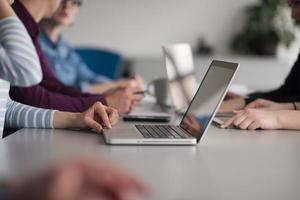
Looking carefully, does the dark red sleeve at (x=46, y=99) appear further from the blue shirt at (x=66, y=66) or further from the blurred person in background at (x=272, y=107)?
the blue shirt at (x=66, y=66)

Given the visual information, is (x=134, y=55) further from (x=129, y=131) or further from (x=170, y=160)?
(x=170, y=160)

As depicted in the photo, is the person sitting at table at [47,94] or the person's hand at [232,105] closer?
the person sitting at table at [47,94]

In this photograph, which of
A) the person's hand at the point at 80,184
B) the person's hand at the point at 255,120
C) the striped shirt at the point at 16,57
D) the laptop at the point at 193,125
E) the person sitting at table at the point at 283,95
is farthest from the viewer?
the person sitting at table at the point at 283,95

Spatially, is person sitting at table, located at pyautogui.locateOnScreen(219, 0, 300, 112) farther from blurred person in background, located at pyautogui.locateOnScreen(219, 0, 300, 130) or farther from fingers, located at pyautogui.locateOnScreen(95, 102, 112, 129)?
fingers, located at pyautogui.locateOnScreen(95, 102, 112, 129)

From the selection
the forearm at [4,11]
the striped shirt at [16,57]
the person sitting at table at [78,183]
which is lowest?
the striped shirt at [16,57]

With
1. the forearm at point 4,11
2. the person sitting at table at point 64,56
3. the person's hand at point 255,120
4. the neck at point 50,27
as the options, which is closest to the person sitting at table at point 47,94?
the person's hand at point 255,120

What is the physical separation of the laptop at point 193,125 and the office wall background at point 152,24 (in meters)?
3.48

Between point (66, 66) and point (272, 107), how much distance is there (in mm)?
1741

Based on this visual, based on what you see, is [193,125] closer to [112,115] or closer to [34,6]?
[112,115]

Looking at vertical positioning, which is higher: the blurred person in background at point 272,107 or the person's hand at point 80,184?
the person's hand at point 80,184

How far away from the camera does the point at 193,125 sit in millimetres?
1346

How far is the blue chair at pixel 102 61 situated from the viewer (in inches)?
159

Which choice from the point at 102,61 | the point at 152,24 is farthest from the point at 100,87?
the point at 152,24

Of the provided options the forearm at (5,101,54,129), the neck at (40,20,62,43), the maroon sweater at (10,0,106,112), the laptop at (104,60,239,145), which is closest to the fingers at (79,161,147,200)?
the laptop at (104,60,239,145)
